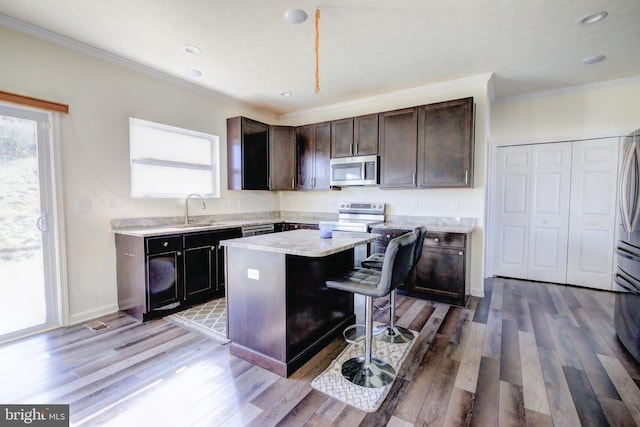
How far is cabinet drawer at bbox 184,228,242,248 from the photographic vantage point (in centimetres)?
333

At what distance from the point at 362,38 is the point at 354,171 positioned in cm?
185

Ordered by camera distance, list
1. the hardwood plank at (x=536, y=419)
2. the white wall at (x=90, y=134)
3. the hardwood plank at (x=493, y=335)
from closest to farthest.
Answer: the hardwood plank at (x=536, y=419) < the hardwood plank at (x=493, y=335) < the white wall at (x=90, y=134)

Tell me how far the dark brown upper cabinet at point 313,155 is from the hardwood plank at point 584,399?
11.3 ft

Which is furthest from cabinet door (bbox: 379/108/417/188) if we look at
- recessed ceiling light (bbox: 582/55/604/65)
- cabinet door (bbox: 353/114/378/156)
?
recessed ceiling light (bbox: 582/55/604/65)

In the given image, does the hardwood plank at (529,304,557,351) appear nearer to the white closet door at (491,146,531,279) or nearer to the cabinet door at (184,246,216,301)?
the white closet door at (491,146,531,279)

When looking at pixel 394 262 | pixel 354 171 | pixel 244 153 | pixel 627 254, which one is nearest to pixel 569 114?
pixel 627 254

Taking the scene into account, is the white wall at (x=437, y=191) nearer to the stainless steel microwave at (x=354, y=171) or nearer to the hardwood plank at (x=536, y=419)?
the stainless steel microwave at (x=354, y=171)

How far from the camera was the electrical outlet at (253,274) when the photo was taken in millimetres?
2169

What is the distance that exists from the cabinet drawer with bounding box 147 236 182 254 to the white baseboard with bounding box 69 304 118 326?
2.87 feet

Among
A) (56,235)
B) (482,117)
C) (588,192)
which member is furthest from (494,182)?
(56,235)

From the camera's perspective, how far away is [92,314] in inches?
119

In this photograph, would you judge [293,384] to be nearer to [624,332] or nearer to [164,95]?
[624,332]

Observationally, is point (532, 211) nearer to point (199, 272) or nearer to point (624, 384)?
point (624, 384)

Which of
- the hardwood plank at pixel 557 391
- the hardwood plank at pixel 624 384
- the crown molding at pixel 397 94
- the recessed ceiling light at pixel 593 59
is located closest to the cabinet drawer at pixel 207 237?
the crown molding at pixel 397 94
